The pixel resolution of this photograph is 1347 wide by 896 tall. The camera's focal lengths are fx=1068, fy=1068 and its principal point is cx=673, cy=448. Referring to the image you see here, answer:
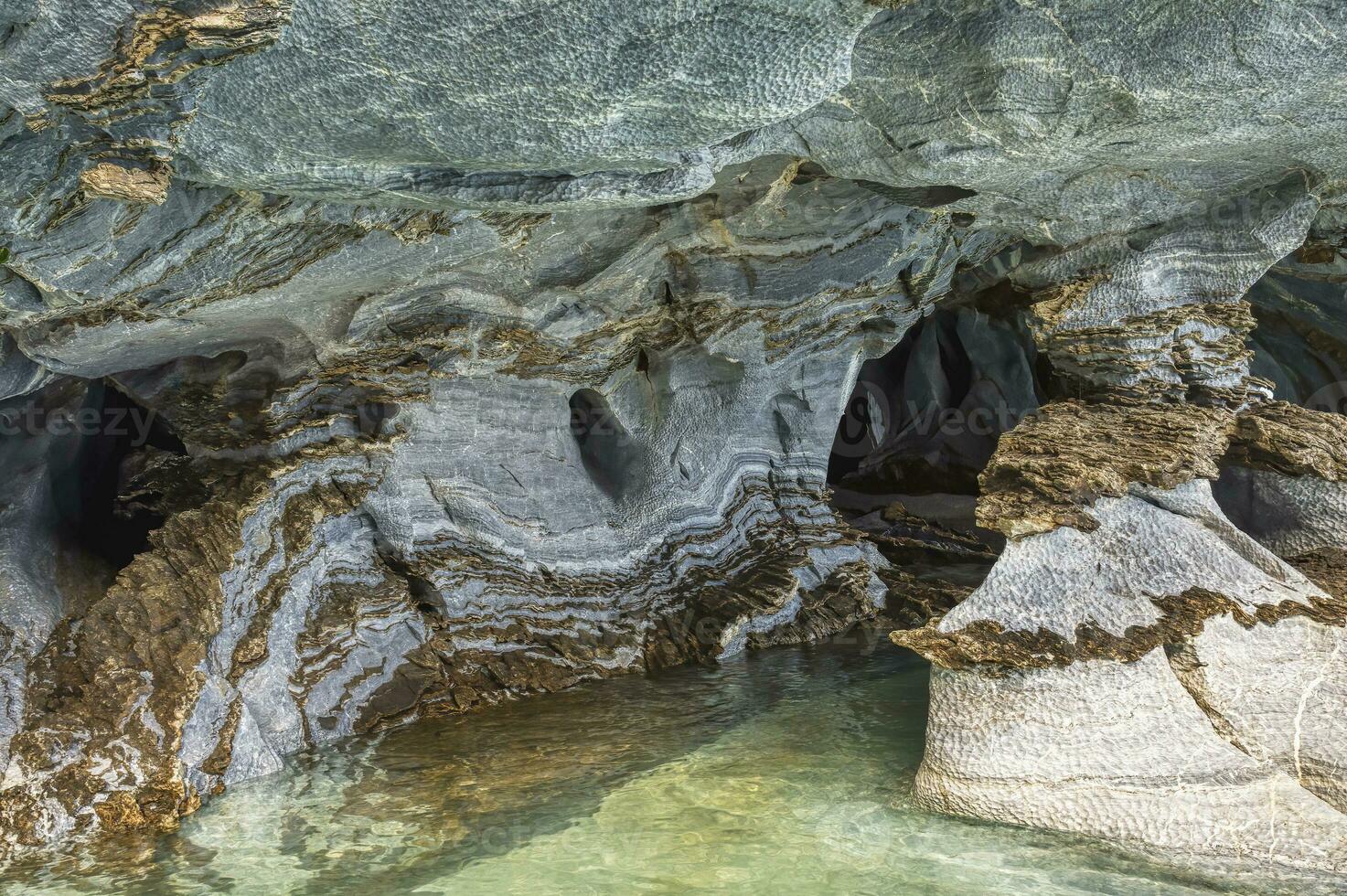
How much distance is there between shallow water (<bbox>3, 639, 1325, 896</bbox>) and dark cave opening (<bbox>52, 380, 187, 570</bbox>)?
193 cm

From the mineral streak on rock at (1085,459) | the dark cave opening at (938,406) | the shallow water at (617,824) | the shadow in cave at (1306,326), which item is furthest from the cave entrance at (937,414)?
the shallow water at (617,824)

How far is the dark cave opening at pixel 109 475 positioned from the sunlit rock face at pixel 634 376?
0.02 meters

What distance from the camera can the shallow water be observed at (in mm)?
3404

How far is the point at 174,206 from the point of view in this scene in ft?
11.4

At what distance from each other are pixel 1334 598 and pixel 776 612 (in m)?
2.99

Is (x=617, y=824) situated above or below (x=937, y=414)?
below

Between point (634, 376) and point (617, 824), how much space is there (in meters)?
3.15

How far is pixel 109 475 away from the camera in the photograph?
5.98 m

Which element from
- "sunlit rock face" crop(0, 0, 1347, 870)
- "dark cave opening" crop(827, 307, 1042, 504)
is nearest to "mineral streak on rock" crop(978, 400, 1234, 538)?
"sunlit rock face" crop(0, 0, 1347, 870)

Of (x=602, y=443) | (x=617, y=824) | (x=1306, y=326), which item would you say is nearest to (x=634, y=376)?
(x=602, y=443)

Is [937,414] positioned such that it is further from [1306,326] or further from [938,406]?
[1306,326]

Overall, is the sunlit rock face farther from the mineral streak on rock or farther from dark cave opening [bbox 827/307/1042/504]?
dark cave opening [bbox 827/307/1042/504]

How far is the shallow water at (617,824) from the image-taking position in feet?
11.2

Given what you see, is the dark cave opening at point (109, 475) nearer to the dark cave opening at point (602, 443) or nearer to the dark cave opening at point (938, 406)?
the dark cave opening at point (602, 443)
